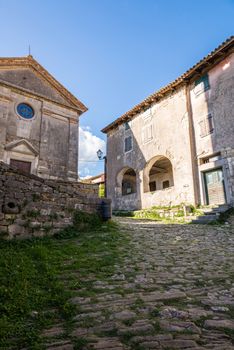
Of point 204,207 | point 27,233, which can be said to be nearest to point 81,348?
point 27,233

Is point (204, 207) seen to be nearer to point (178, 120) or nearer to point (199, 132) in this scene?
point (199, 132)

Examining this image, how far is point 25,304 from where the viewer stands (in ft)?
9.10

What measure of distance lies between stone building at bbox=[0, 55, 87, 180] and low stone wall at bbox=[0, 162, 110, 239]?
7497mm

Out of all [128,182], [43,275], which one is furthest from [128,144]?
[43,275]

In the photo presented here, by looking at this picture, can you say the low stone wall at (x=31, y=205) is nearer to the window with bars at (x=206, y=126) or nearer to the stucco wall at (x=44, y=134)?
the stucco wall at (x=44, y=134)

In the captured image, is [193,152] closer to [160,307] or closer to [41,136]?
[41,136]

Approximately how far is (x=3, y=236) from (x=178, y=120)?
42.6 feet

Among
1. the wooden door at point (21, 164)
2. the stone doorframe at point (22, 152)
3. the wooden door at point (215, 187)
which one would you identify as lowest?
the wooden door at point (215, 187)

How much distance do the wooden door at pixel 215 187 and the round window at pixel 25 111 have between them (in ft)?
36.8

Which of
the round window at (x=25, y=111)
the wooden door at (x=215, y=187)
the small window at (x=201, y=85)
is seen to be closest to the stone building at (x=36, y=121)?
the round window at (x=25, y=111)

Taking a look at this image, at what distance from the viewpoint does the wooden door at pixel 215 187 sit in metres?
12.6

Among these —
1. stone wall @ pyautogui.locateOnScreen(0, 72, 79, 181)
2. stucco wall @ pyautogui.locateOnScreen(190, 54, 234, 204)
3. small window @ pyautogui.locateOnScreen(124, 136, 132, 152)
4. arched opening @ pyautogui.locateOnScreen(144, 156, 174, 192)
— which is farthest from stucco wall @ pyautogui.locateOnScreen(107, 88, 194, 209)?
stone wall @ pyautogui.locateOnScreen(0, 72, 79, 181)

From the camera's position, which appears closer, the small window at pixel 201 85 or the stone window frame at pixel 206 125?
the stone window frame at pixel 206 125

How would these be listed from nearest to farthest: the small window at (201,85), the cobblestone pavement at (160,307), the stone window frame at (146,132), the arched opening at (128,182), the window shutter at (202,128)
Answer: the cobblestone pavement at (160,307), the window shutter at (202,128), the small window at (201,85), the stone window frame at (146,132), the arched opening at (128,182)
